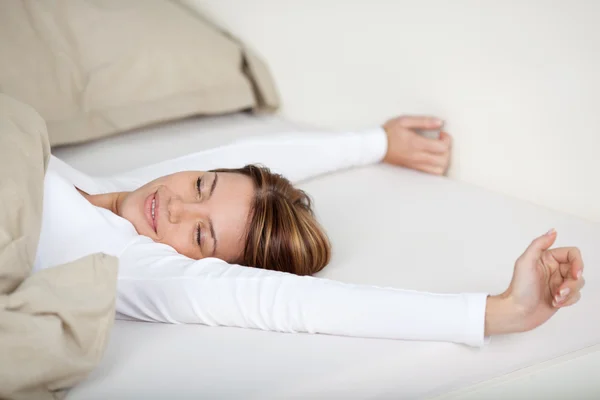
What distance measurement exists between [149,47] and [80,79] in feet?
0.61

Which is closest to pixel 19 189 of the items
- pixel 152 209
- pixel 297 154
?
pixel 152 209

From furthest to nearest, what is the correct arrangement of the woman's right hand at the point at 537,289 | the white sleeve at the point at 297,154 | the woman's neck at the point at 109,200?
the white sleeve at the point at 297,154
the woman's neck at the point at 109,200
the woman's right hand at the point at 537,289

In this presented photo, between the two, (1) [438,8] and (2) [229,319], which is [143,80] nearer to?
(1) [438,8]

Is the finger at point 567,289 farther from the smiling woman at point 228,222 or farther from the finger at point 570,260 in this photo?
the smiling woman at point 228,222

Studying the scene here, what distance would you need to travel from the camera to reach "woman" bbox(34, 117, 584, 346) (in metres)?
0.96

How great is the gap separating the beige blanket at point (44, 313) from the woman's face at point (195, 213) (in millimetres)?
204

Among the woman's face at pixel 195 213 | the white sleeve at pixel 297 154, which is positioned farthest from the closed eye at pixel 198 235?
the white sleeve at pixel 297 154

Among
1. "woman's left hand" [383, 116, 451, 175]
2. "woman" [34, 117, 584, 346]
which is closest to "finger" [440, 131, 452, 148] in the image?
"woman's left hand" [383, 116, 451, 175]

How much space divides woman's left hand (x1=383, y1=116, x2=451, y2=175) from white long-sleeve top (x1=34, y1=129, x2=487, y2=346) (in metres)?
0.58

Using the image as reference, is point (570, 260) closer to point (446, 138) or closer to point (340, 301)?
point (340, 301)

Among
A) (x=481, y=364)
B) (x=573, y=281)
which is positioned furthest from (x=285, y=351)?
(x=573, y=281)

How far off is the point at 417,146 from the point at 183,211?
1.92 ft

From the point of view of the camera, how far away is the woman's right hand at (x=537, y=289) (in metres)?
0.94

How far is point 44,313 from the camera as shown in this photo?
0.86 m
